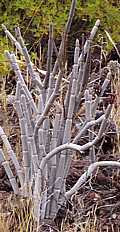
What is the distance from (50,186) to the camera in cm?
311

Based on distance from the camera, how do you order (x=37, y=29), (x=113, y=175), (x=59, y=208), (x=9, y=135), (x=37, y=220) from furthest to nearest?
(x=37, y=29) < (x=9, y=135) < (x=113, y=175) < (x=59, y=208) < (x=37, y=220)

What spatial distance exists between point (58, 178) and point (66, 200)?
0.15 m

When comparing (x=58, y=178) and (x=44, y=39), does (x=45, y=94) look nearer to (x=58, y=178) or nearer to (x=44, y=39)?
(x=58, y=178)

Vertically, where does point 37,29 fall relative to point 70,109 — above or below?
below

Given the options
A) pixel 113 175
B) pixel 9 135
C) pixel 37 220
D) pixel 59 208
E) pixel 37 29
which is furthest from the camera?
pixel 37 29

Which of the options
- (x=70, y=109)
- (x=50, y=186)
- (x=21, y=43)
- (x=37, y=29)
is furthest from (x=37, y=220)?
(x=37, y=29)

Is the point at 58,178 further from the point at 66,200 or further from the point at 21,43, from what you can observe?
the point at 21,43

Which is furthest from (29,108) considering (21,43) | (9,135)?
(9,135)

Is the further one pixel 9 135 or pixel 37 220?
pixel 9 135

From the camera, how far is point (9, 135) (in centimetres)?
393

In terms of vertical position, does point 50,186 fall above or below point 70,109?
below

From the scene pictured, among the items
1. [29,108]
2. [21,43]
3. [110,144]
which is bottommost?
[110,144]

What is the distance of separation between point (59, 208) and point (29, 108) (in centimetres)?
51

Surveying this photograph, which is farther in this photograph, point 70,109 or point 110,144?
point 110,144
